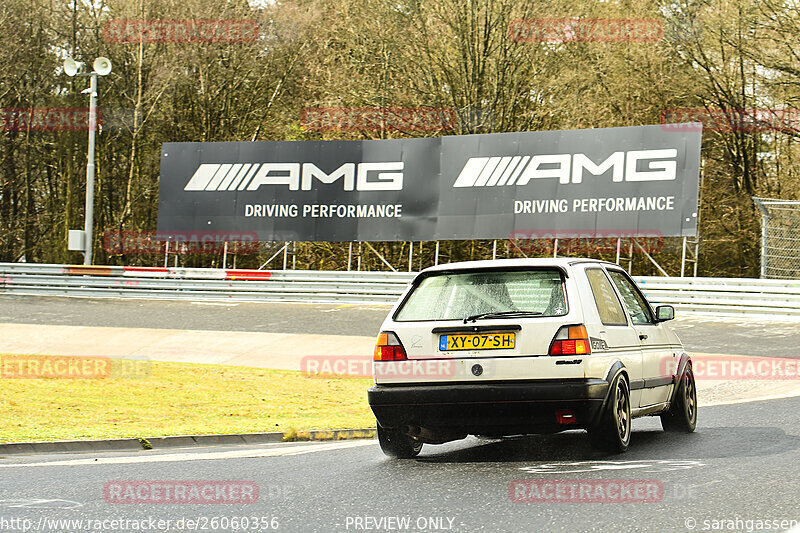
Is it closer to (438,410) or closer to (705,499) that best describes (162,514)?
(438,410)

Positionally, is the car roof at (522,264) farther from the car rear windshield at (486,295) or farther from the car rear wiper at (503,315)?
the car rear wiper at (503,315)

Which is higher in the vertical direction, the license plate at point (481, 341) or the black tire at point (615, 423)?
the license plate at point (481, 341)

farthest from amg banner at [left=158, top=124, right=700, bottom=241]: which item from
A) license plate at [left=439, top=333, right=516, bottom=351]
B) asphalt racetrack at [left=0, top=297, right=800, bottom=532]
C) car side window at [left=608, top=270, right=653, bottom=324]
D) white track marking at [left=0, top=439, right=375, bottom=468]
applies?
license plate at [left=439, top=333, right=516, bottom=351]

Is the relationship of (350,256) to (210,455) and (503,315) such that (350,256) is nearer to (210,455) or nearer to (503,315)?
(210,455)

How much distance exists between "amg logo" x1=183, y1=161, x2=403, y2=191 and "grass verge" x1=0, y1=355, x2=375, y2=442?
11.1m

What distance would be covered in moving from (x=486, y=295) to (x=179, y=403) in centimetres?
712

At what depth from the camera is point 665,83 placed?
1188 inches

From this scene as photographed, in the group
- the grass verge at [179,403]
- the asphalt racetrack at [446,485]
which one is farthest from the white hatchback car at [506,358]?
the grass verge at [179,403]

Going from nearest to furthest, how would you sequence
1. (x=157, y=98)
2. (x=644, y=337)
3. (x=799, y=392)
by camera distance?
1. (x=644, y=337)
2. (x=799, y=392)
3. (x=157, y=98)

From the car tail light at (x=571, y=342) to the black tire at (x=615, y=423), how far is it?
15.0 inches

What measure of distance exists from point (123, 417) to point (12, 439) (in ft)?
6.95

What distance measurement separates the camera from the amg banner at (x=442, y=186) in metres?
24.7

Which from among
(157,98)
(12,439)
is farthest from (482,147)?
(12,439)

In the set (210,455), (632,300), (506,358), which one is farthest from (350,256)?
(506,358)
